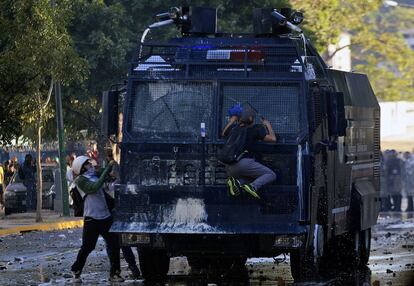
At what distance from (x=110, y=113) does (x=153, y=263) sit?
205 cm

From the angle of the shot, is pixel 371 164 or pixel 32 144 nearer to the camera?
pixel 371 164

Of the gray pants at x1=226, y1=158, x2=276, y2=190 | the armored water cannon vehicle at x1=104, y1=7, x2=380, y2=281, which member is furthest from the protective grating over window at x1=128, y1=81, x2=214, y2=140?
the gray pants at x1=226, y1=158, x2=276, y2=190

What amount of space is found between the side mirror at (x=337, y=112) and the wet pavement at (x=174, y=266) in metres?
1.87

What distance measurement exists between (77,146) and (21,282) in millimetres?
29064

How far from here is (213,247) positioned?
588 inches

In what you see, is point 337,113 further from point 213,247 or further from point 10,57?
point 10,57

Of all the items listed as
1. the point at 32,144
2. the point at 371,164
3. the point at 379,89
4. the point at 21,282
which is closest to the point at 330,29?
the point at 32,144

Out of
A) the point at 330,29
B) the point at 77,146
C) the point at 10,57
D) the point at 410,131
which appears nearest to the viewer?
the point at 10,57

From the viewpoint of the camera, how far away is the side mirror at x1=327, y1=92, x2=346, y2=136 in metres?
15.4

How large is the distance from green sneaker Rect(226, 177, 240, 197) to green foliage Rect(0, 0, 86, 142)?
14673 mm

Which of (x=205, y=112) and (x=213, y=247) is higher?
(x=205, y=112)

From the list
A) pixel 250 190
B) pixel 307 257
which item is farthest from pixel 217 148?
pixel 307 257

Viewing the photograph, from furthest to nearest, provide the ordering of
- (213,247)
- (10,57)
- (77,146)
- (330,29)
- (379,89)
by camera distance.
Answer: (379,89) < (330,29) < (77,146) < (10,57) < (213,247)

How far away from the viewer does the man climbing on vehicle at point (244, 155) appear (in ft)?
47.9
